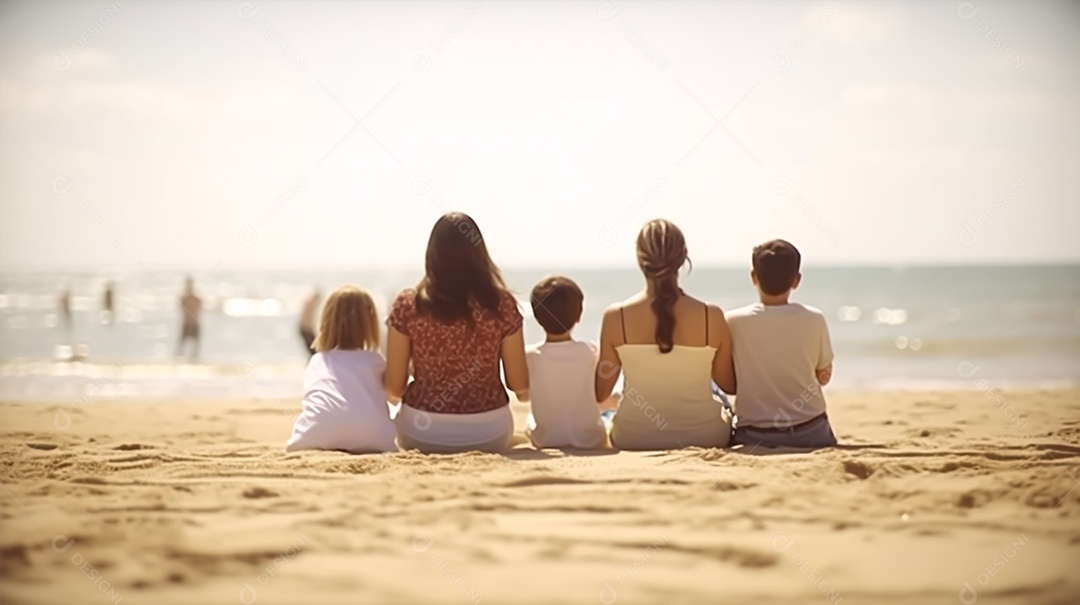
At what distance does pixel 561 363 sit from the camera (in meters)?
5.97

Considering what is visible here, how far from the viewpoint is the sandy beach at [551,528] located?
3.17 meters

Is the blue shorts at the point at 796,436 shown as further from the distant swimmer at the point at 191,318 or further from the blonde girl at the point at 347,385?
the distant swimmer at the point at 191,318

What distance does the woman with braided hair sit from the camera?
18.8 feet

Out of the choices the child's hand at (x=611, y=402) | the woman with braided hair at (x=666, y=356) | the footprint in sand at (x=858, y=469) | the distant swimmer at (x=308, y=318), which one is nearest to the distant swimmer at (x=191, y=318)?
the distant swimmer at (x=308, y=318)

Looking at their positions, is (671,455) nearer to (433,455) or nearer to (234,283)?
(433,455)

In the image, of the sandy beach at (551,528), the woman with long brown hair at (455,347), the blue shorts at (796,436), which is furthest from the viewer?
the blue shorts at (796,436)

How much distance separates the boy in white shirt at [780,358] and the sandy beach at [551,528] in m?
0.37

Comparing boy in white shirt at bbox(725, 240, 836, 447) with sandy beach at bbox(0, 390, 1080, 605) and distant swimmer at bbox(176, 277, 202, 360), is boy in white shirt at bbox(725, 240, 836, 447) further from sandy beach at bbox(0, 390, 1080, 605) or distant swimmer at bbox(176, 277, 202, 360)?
distant swimmer at bbox(176, 277, 202, 360)

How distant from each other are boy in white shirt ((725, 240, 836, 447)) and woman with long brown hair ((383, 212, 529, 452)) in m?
1.37

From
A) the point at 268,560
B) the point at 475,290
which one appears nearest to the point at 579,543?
the point at 268,560

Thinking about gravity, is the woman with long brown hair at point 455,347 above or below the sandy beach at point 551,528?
above

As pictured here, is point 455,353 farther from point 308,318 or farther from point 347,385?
point 308,318

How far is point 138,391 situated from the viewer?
45.5 ft

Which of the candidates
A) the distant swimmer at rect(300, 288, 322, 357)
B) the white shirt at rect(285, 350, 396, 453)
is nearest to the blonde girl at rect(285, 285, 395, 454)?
the white shirt at rect(285, 350, 396, 453)
